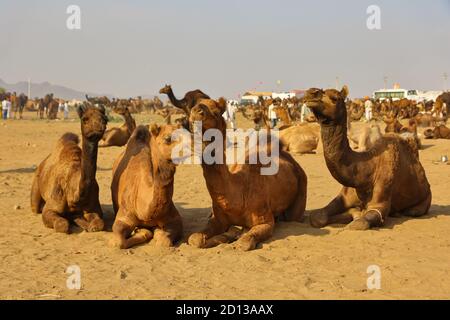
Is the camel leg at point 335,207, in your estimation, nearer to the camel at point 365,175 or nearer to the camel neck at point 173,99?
the camel at point 365,175

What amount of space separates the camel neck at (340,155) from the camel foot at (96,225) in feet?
10.2

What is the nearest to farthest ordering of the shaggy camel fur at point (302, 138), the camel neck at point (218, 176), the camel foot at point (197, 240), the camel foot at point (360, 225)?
the camel neck at point (218, 176)
the camel foot at point (197, 240)
the camel foot at point (360, 225)
the shaggy camel fur at point (302, 138)

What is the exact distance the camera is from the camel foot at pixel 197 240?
7.33 meters

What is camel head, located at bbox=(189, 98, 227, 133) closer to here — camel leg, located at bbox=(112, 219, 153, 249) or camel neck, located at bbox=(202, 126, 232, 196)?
camel neck, located at bbox=(202, 126, 232, 196)

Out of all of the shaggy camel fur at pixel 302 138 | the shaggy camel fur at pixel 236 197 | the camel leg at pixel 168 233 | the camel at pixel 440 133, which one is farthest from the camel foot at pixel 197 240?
the camel at pixel 440 133

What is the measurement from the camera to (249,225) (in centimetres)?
775

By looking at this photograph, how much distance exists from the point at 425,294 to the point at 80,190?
4552mm

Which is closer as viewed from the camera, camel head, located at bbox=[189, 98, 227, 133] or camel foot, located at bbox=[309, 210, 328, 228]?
camel head, located at bbox=[189, 98, 227, 133]

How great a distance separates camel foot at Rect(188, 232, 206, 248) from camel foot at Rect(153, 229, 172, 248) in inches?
10.2

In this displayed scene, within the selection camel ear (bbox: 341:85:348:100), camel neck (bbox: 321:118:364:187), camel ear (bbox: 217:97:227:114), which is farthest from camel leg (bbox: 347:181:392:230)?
camel ear (bbox: 217:97:227:114)

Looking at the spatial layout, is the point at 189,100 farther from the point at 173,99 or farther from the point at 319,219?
the point at 319,219

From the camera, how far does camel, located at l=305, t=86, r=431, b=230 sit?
7780 mm
